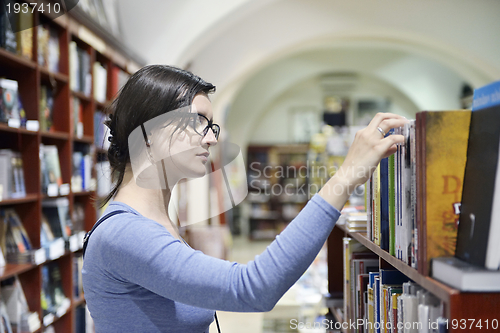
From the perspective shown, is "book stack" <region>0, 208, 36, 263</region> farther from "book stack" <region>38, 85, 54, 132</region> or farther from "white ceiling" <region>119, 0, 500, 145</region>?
"white ceiling" <region>119, 0, 500, 145</region>

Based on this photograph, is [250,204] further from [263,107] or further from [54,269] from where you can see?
[54,269]

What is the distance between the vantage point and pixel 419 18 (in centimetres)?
584

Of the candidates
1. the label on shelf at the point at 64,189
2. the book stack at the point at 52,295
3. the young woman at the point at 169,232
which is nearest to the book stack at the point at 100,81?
the label on shelf at the point at 64,189

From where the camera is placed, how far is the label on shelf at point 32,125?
8.11ft

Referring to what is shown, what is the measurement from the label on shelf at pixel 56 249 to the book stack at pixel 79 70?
107 cm

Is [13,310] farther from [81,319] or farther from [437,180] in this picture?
[437,180]

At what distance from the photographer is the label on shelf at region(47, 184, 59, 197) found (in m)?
2.70

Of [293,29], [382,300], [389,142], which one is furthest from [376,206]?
→ [293,29]

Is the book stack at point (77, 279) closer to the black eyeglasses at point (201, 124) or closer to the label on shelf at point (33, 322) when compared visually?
the label on shelf at point (33, 322)

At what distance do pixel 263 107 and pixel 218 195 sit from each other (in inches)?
168

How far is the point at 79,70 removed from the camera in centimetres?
320

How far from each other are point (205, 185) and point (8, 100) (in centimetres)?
524

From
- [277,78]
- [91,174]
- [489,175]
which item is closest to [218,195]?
[277,78]

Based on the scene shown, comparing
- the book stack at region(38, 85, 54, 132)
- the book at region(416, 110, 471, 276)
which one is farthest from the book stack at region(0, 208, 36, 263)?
the book at region(416, 110, 471, 276)
